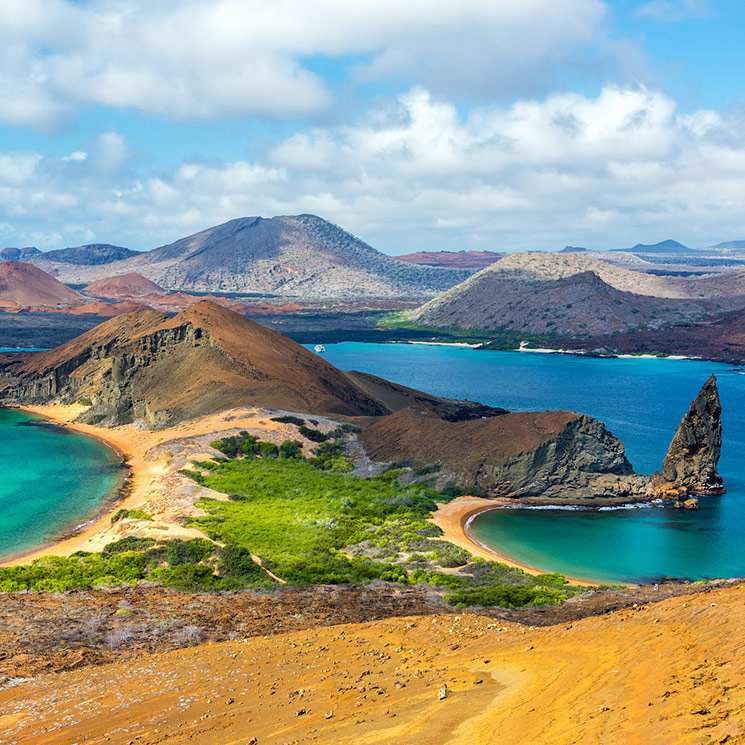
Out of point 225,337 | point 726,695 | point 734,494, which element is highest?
point 225,337

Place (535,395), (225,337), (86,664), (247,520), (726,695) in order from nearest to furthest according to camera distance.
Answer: (726,695) → (86,664) → (247,520) → (225,337) → (535,395)

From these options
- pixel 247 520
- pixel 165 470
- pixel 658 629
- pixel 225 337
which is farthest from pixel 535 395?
pixel 658 629

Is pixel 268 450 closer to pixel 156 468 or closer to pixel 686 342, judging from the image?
pixel 156 468

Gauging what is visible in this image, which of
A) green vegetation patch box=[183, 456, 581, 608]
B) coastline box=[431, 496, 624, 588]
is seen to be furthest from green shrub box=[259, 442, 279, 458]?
coastline box=[431, 496, 624, 588]

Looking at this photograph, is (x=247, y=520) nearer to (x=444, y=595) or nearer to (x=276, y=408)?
(x=444, y=595)

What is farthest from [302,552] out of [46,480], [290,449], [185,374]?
[185,374]

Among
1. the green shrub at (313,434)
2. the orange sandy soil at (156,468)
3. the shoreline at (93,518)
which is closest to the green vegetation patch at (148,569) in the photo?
the orange sandy soil at (156,468)

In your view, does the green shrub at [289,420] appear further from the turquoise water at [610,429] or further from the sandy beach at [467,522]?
the turquoise water at [610,429]
